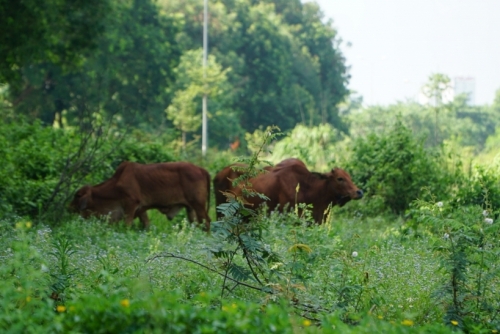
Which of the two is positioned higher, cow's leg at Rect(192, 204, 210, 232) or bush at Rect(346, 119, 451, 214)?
bush at Rect(346, 119, 451, 214)

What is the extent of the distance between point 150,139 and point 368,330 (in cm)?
2207

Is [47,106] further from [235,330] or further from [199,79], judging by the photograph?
[235,330]

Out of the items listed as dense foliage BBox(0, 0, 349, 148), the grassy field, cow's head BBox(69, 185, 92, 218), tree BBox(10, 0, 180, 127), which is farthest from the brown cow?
tree BBox(10, 0, 180, 127)

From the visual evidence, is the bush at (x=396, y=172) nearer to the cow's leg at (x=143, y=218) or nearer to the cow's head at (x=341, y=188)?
the cow's head at (x=341, y=188)

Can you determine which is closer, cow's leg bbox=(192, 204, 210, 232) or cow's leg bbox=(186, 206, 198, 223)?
cow's leg bbox=(192, 204, 210, 232)

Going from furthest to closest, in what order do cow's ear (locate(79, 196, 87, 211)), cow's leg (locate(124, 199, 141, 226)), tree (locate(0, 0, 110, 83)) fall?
tree (locate(0, 0, 110, 83))
cow's leg (locate(124, 199, 141, 226))
cow's ear (locate(79, 196, 87, 211))

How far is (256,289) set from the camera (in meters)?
7.03

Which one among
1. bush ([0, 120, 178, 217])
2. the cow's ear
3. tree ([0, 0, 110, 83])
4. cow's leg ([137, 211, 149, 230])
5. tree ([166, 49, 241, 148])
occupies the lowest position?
tree ([166, 49, 241, 148])

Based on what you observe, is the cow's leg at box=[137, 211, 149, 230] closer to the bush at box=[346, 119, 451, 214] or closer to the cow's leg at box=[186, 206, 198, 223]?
the cow's leg at box=[186, 206, 198, 223]

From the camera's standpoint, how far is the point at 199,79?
159ft

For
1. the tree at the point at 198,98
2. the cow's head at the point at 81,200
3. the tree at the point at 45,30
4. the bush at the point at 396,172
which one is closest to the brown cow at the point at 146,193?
the cow's head at the point at 81,200

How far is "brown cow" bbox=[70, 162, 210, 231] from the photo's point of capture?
14570 mm

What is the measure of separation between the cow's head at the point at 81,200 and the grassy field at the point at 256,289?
3663 millimetres

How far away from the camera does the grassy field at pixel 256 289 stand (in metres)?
4.77
